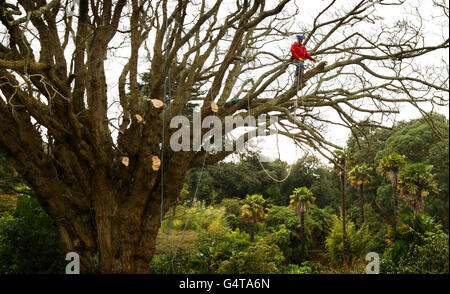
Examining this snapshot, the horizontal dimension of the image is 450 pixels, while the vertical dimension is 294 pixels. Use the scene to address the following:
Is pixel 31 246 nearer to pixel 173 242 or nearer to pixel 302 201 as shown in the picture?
pixel 173 242

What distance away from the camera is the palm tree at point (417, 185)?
13.1 metres

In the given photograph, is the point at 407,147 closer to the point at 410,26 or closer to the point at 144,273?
the point at 410,26

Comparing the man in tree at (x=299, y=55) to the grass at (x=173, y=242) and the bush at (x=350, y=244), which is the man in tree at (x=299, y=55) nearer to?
the grass at (x=173, y=242)

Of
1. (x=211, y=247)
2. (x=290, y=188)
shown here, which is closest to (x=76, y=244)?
(x=211, y=247)

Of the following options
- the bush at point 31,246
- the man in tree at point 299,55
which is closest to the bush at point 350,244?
the man in tree at point 299,55

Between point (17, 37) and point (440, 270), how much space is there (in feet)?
32.3

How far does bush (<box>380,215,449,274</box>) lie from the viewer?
8.37m

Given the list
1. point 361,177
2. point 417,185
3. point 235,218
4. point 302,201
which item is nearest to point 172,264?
point 235,218

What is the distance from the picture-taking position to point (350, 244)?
16250mm

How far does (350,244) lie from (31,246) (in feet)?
46.1

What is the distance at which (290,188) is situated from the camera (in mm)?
24000

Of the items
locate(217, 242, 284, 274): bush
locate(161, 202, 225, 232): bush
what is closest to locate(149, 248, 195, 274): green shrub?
locate(217, 242, 284, 274): bush

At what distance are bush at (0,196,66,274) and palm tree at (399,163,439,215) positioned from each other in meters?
12.4

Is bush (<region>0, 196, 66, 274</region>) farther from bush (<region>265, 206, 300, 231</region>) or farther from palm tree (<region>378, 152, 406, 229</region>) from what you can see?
bush (<region>265, 206, 300, 231</region>)
